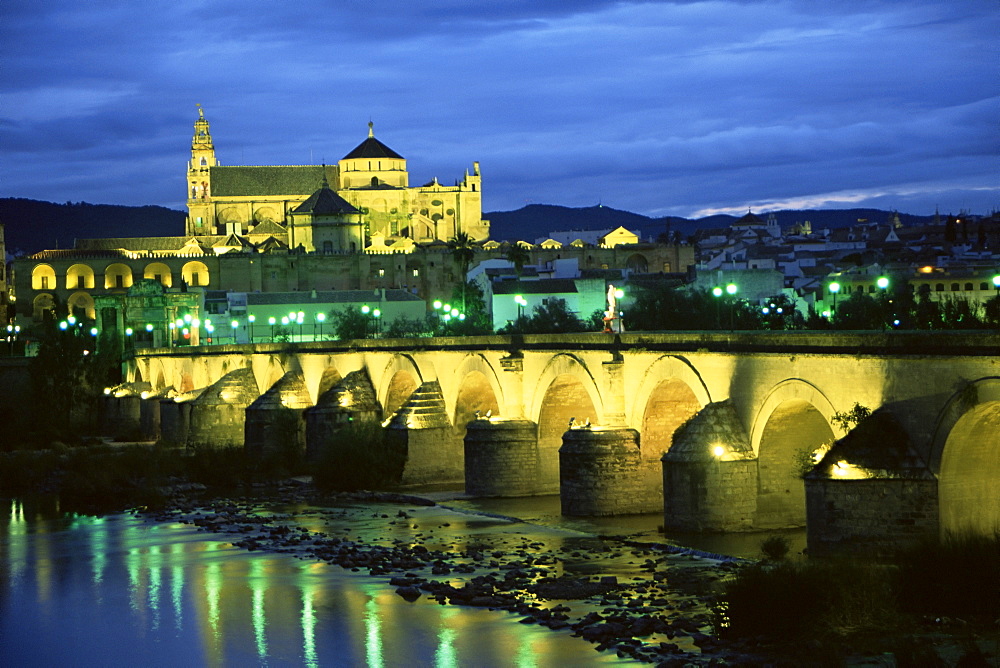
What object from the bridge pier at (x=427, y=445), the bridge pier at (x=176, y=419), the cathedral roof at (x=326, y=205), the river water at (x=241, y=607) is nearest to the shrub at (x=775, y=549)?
the river water at (x=241, y=607)

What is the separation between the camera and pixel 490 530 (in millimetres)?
25734

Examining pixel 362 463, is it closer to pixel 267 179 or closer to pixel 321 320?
pixel 321 320

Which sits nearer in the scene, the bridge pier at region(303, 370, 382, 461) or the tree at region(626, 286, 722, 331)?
the bridge pier at region(303, 370, 382, 461)

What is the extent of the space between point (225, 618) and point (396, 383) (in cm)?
1865

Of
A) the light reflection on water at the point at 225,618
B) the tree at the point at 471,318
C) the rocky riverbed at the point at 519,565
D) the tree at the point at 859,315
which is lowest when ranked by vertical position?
the light reflection on water at the point at 225,618

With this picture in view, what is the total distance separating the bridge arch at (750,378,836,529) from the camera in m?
22.2

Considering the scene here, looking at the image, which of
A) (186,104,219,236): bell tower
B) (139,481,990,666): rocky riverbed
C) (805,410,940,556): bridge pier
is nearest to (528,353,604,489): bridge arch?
(139,481,990,666): rocky riverbed

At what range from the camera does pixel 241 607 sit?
2081cm

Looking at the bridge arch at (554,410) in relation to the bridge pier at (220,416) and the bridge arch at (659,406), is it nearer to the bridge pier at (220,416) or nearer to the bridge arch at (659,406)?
the bridge arch at (659,406)

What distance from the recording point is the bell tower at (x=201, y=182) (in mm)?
113438

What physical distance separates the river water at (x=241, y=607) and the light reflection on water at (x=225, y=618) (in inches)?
1.1

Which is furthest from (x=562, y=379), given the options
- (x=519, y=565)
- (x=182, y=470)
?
(x=182, y=470)

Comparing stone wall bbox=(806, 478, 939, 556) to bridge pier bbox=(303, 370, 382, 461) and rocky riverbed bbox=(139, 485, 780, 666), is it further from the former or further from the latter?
bridge pier bbox=(303, 370, 382, 461)

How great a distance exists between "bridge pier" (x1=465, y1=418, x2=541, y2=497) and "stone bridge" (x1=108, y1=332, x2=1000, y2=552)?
0.11ft
